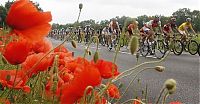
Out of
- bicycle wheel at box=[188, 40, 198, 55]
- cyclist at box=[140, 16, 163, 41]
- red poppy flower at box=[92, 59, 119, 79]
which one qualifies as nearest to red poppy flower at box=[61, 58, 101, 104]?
red poppy flower at box=[92, 59, 119, 79]

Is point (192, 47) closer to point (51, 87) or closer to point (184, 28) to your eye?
point (184, 28)

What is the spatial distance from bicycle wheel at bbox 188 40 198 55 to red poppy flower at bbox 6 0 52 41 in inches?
573

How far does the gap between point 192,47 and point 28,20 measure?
15.3 meters

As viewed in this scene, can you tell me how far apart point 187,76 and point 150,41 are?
17.7 feet

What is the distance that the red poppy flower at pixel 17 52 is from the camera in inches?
37.2

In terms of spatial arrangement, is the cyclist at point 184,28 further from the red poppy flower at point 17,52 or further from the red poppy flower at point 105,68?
the red poppy flower at point 17,52

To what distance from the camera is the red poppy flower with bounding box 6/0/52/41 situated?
0.91 meters

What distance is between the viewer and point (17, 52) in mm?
956

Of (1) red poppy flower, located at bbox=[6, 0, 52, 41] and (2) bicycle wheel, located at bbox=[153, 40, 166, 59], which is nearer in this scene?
(1) red poppy flower, located at bbox=[6, 0, 52, 41]

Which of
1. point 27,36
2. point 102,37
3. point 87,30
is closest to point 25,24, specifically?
point 27,36

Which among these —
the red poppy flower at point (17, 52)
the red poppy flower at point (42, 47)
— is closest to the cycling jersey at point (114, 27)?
the red poppy flower at point (42, 47)

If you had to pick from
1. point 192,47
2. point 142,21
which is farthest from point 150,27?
point 142,21

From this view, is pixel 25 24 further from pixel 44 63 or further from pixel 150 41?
pixel 150 41

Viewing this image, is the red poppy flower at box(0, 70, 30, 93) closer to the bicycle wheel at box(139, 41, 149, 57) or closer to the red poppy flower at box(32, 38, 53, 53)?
the red poppy flower at box(32, 38, 53, 53)
